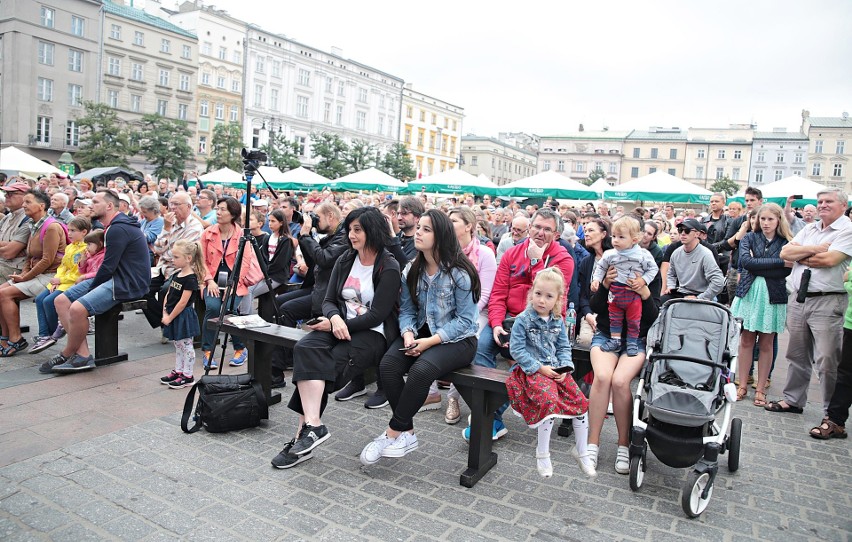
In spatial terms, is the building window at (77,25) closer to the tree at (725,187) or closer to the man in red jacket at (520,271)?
the man in red jacket at (520,271)

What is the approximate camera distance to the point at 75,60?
45.3 m

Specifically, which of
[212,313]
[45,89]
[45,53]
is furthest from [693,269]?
[45,53]

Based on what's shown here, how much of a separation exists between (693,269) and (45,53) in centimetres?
5228

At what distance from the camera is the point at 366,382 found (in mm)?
5781

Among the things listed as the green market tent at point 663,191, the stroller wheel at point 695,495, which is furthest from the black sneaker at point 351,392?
the green market tent at point 663,191

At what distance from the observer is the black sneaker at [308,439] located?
3.89m

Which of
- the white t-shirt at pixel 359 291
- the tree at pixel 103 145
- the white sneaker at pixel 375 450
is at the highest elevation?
the tree at pixel 103 145

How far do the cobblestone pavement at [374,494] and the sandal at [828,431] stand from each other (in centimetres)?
10

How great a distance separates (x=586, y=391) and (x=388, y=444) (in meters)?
2.14

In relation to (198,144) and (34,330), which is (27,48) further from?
(34,330)

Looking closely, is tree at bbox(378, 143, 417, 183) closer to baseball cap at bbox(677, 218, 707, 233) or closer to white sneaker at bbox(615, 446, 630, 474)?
baseball cap at bbox(677, 218, 707, 233)

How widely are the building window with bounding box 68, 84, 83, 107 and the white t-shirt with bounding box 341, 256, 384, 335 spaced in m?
50.4

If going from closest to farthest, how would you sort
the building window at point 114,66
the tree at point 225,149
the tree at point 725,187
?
the tree at point 225,149 < the building window at point 114,66 < the tree at point 725,187

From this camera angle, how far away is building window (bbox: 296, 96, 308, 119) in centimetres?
6050
